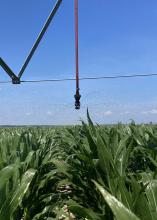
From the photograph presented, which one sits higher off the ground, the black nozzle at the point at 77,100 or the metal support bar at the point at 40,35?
the metal support bar at the point at 40,35

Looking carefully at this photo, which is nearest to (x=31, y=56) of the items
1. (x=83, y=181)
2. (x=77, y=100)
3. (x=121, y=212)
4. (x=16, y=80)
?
(x=16, y=80)

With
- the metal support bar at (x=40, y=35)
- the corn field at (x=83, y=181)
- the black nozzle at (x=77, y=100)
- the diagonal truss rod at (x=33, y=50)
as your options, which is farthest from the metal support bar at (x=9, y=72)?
the corn field at (x=83, y=181)

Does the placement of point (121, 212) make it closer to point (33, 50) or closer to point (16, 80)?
point (16, 80)

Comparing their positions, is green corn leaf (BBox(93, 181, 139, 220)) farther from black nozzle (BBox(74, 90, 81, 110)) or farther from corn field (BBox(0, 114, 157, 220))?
black nozzle (BBox(74, 90, 81, 110))

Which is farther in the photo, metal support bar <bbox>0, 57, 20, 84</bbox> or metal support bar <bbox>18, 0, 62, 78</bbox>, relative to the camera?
metal support bar <bbox>18, 0, 62, 78</bbox>

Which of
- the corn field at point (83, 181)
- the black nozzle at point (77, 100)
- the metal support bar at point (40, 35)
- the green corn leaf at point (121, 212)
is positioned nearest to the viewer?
the green corn leaf at point (121, 212)

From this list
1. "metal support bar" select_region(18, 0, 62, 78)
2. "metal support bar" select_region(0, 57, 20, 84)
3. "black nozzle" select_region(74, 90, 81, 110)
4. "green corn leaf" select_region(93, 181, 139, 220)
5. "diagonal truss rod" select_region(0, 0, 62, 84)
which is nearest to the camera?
"green corn leaf" select_region(93, 181, 139, 220)

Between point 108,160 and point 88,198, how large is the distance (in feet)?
4.15

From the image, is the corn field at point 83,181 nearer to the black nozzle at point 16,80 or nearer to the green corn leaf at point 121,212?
the green corn leaf at point 121,212

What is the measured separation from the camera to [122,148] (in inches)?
134

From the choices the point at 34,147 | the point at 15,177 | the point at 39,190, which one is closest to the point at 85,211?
the point at 15,177

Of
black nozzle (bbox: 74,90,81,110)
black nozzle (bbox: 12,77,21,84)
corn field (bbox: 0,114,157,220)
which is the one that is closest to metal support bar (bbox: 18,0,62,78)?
black nozzle (bbox: 12,77,21,84)

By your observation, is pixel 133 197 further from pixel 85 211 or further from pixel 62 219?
pixel 62 219

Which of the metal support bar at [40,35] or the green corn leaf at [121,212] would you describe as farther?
the metal support bar at [40,35]
